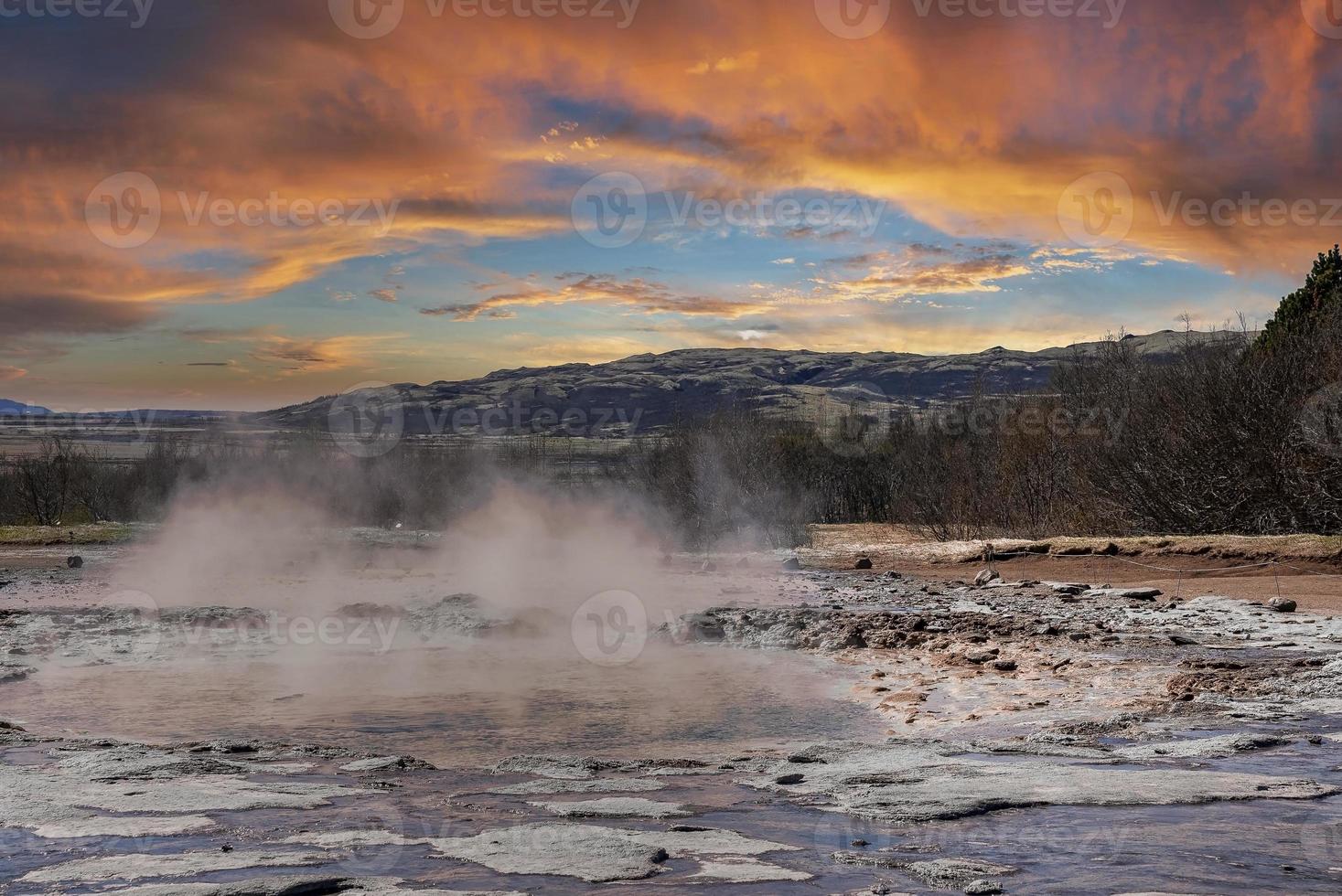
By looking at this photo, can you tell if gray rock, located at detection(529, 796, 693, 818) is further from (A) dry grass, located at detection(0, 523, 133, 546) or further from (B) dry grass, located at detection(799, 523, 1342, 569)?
(A) dry grass, located at detection(0, 523, 133, 546)

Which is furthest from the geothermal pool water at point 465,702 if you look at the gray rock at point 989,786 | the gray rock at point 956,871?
the gray rock at point 956,871

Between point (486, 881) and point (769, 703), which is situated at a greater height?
point (486, 881)

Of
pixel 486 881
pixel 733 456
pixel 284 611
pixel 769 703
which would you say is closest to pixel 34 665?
pixel 284 611

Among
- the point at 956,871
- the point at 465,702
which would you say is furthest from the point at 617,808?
the point at 465,702

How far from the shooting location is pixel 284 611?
1722 cm

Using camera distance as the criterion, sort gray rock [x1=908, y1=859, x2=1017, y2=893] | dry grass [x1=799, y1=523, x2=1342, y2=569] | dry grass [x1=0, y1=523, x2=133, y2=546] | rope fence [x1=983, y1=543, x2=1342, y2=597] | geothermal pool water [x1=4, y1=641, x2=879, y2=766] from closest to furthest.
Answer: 1. gray rock [x1=908, y1=859, x2=1017, y2=893]
2. geothermal pool water [x1=4, y1=641, x2=879, y2=766]
3. rope fence [x1=983, y1=543, x2=1342, y2=597]
4. dry grass [x1=799, y1=523, x2=1342, y2=569]
5. dry grass [x1=0, y1=523, x2=133, y2=546]

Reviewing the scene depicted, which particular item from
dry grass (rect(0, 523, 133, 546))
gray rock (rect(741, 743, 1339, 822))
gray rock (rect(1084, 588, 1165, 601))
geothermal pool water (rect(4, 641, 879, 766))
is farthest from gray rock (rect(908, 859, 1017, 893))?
dry grass (rect(0, 523, 133, 546))

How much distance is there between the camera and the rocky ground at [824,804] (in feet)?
15.3

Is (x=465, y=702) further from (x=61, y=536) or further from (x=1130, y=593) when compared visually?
(x=61, y=536)

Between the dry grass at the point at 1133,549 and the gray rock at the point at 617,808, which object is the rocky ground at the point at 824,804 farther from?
the dry grass at the point at 1133,549

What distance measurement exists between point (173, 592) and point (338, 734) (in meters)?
13.2

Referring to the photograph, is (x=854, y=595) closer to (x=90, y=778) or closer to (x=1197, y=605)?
(x=1197, y=605)

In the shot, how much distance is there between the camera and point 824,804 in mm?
6160

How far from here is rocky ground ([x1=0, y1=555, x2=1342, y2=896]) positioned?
4.66 metres
